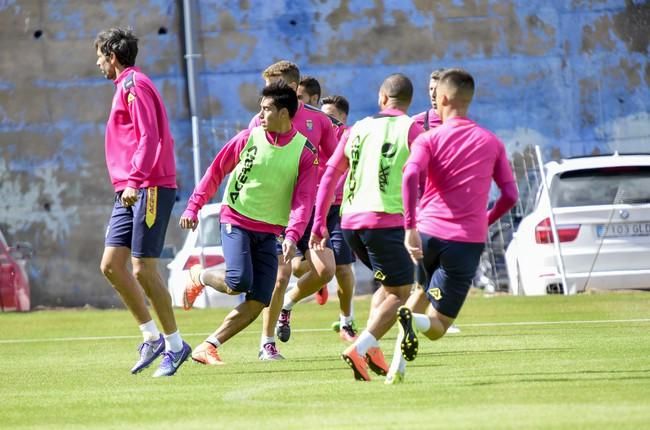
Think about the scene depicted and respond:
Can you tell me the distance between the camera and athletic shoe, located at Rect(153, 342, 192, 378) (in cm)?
1093

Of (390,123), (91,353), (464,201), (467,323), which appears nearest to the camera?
(464,201)

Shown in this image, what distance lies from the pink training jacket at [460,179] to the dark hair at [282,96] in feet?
6.65

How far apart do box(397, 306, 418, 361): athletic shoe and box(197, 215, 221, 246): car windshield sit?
41.0 ft

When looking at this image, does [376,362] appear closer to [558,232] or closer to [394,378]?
[394,378]

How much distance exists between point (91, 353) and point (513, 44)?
1385 centimetres

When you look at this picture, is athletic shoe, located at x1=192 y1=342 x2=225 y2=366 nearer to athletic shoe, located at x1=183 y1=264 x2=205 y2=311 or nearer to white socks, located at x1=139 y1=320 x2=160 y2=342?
white socks, located at x1=139 y1=320 x2=160 y2=342

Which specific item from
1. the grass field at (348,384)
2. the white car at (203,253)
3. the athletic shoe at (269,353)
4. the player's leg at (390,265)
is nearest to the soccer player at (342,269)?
the grass field at (348,384)

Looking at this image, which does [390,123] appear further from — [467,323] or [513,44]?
[513,44]

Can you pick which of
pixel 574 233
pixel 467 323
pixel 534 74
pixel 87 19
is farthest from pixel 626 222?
pixel 87 19

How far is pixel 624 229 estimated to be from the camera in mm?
19391

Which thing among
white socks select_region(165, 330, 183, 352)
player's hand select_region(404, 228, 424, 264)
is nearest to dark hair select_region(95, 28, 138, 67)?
white socks select_region(165, 330, 183, 352)

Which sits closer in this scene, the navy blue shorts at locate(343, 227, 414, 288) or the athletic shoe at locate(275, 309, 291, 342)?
the navy blue shorts at locate(343, 227, 414, 288)

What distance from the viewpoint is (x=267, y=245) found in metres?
11.6

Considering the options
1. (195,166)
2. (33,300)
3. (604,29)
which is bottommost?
(33,300)
